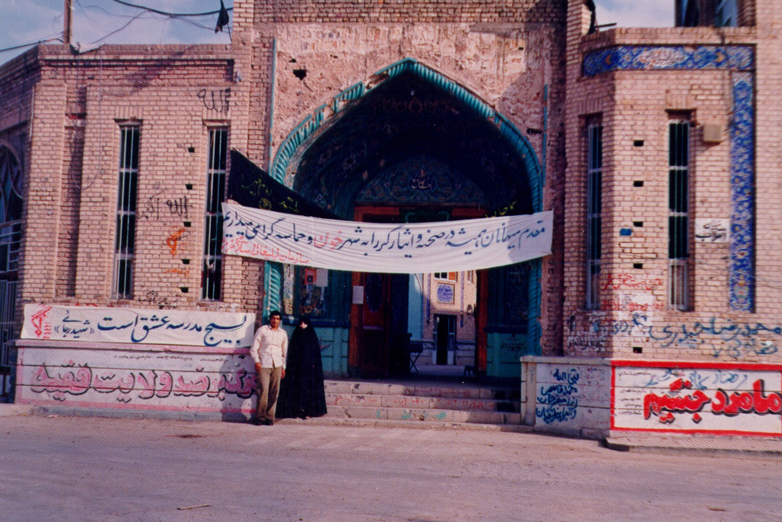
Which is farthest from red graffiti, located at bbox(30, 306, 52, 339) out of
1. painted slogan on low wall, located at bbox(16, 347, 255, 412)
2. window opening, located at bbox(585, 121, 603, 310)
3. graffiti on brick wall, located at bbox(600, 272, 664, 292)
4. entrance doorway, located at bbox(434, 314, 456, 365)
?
entrance doorway, located at bbox(434, 314, 456, 365)

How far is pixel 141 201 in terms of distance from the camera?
39.0 ft

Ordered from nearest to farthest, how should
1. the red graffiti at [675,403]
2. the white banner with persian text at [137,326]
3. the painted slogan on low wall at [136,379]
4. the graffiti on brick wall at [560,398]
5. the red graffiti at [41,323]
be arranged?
the red graffiti at [675,403]
the graffiti on brick wall at [560,398]
the painted slogan on low wall at [136,379]
the white banner with persian text at [137,326]
the red graffiti at [41,323]

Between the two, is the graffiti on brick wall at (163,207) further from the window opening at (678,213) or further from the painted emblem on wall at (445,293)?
the painted emblem on wall at (445,293)

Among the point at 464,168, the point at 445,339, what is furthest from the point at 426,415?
the point at 445,339

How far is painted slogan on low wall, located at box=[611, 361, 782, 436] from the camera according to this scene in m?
9.84

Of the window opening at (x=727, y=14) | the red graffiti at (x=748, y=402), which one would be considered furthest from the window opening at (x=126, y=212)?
the window opening at (x=727, y=14)

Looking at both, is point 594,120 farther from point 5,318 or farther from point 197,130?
point 5,318

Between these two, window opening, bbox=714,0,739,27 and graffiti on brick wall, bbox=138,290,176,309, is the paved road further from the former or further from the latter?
window opening, bbox=714,0,739,27

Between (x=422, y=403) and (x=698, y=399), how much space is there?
3.79 meters

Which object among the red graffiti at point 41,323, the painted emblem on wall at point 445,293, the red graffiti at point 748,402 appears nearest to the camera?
the red graffiti at point 748,402

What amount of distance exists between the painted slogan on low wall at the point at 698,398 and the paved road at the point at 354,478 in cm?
78

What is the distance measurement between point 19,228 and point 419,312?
19452mm

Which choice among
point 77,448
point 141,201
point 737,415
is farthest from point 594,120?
point 77,448

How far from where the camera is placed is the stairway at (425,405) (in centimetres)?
1079
